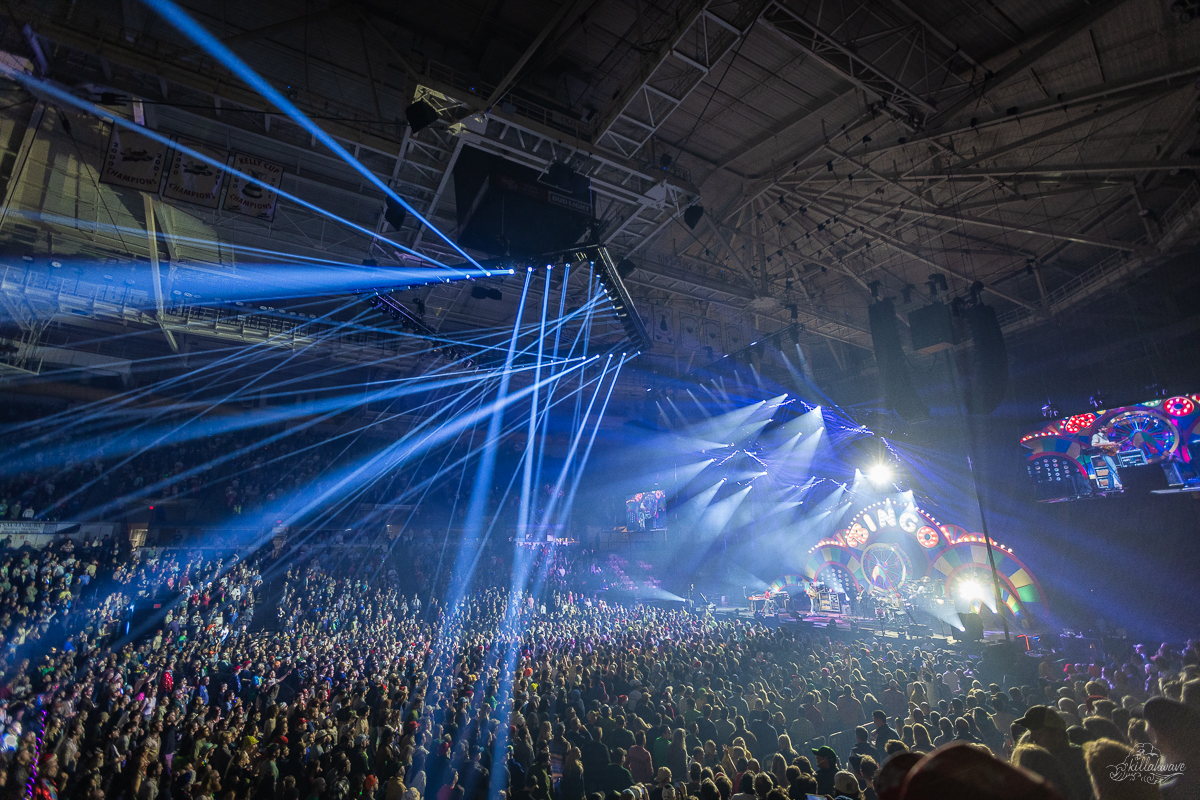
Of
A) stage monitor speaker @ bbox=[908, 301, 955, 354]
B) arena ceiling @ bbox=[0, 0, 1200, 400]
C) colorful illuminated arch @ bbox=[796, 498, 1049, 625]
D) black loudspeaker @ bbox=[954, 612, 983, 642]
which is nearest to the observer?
arena ceiling @ bbox=[0, 0, 1200, 400]

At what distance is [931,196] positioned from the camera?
1071 centimetres

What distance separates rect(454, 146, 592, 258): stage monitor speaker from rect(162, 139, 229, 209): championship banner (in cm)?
A: 357

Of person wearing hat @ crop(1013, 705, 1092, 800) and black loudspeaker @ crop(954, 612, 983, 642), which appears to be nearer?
person wearing hat @ crop(1013, 705, 1092, 800)

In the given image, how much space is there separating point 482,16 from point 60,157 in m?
9.01

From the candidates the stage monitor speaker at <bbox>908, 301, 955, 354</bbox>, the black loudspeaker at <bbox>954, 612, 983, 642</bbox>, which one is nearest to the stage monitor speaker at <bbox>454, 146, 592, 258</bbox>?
the stage monitor speaker at <bbox>908, 301, 955, 354</bbox>

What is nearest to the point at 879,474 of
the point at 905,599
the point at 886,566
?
the point at 886,566

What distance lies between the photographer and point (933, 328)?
11.4 metres

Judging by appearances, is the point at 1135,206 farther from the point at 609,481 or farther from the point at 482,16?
the point at 609,481

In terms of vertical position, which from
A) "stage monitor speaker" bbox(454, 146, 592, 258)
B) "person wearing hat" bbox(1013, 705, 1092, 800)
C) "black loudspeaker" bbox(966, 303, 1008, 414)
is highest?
"stage monitor speaker" bbox(454, 146, 592, 258)

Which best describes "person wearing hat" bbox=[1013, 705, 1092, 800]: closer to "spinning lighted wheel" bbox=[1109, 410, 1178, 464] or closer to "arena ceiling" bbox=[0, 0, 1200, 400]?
"arena ceiling" bbox=[0, 0, 1200, 400]

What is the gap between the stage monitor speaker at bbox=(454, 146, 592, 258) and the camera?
291 inches

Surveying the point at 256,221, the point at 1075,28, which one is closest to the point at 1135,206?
the point at 1075,28

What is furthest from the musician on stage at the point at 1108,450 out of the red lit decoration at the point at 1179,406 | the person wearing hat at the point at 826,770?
the person wearing hat at the point at 826,770

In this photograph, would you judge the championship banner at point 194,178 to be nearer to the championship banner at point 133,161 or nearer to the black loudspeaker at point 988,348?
the championship banner at point 133,161
